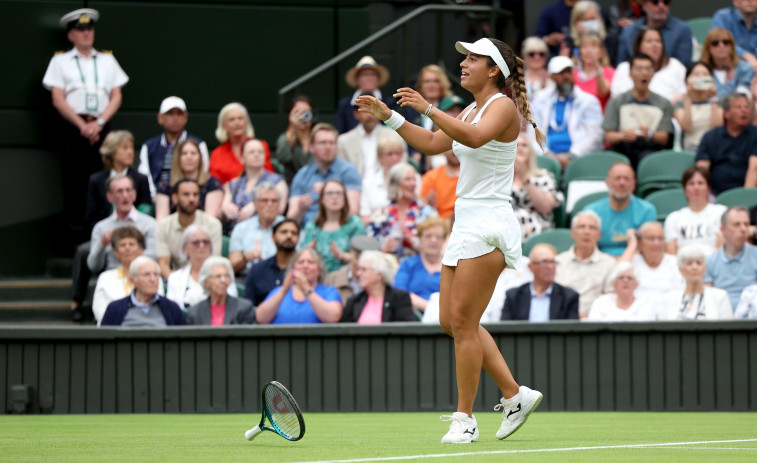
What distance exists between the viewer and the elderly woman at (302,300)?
9.55 metres

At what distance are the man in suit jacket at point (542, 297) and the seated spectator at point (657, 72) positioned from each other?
138 inches

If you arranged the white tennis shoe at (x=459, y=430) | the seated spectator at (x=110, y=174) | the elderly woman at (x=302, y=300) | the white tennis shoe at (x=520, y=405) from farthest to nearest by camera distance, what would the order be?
the seated spectator at (x=110, y=174), the elderly woman at (x=302, y=300), the white tennis shoe at (x=520, y=405), the white tennis shoe at (x=459, y=430)

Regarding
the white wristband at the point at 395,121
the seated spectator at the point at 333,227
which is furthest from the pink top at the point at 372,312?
the white wristband at the point at 395,121

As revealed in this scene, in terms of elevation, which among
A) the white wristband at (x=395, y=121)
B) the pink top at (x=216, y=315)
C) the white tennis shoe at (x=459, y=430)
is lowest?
the white tennis shoe at (x=459, y=430)

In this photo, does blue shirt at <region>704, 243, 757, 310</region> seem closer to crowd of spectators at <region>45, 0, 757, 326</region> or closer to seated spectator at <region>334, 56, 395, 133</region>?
crowd of spectators at <region>45, 0, 757, 326</region>

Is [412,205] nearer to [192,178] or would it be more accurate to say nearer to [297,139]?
[297,139]

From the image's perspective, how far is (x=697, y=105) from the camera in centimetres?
1183

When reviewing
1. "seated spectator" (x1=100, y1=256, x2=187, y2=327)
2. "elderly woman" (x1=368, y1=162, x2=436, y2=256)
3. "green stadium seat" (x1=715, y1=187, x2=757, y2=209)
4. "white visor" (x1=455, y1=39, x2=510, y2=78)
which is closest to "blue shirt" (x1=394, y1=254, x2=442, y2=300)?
"elderly woman" (x1=368, y1=162, x2=436, y2=256)

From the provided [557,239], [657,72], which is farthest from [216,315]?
[657,72]

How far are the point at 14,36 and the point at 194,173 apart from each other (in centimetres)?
293

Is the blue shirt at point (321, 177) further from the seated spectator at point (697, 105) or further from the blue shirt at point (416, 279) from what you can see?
the seated spectator at point (697, 105)

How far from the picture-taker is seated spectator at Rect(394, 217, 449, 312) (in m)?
9.92

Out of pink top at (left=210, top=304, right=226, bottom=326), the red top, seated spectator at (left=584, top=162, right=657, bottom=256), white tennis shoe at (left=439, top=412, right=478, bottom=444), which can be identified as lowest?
white tennis shoe at (left=439, top=412, right=478, bottom=444)

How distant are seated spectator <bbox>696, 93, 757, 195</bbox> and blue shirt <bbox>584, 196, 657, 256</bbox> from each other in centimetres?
86
